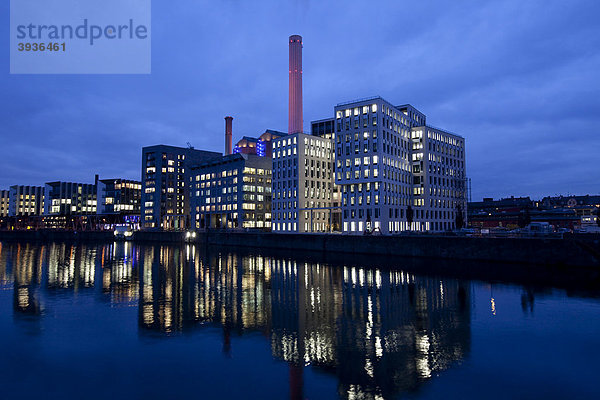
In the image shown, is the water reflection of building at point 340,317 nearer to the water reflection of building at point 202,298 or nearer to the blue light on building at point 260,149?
the water reflection of building at point 202,298

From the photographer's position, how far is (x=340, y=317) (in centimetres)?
2852

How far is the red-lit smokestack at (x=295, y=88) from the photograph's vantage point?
16312cm

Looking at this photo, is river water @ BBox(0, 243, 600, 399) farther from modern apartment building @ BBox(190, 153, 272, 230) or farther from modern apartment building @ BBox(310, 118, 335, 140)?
modern apartment building @ BBox(190, 153, 272, 230)

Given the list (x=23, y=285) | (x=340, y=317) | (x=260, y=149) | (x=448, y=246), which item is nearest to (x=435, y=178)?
(x=448, y=246)

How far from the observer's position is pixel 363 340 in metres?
22.7

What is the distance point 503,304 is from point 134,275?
149 feet

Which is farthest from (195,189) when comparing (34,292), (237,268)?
(34,292)

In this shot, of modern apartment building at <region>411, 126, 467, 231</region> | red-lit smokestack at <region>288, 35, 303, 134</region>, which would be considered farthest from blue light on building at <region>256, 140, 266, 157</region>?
modern apartment building at <region>411, 126, 467, 231</region>

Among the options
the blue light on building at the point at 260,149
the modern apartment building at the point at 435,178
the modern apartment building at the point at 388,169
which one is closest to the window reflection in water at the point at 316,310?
the modern apartment building at the point at 388,169

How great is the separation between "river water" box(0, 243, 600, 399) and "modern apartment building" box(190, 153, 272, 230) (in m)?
128

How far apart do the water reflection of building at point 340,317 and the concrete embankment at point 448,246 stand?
2003 cm

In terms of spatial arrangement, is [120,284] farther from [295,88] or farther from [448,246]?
[295,88]

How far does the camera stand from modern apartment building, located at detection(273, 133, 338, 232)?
135 m

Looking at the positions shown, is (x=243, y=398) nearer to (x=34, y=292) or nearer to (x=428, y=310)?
(x=428, y=310)
